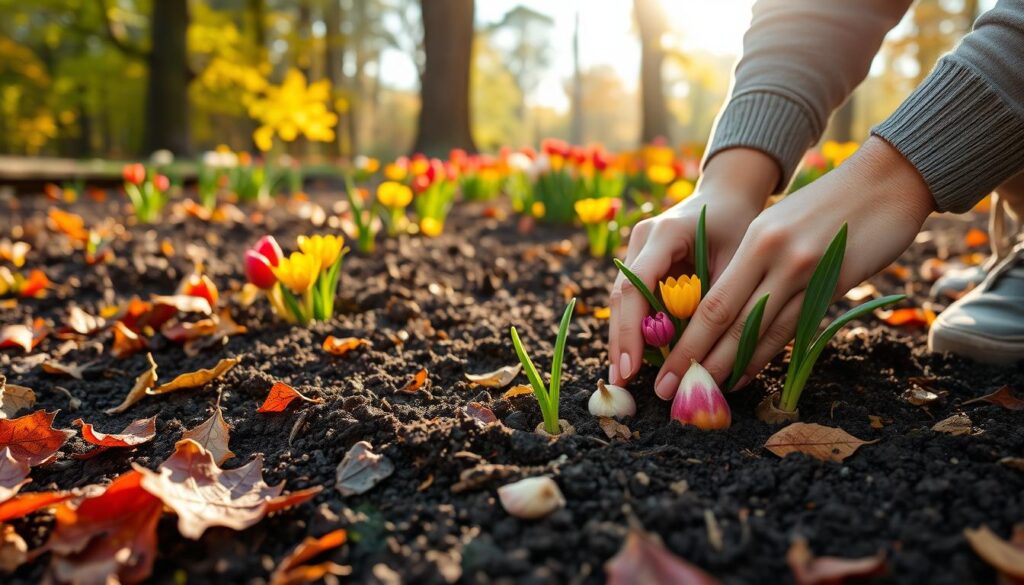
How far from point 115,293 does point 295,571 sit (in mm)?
1937

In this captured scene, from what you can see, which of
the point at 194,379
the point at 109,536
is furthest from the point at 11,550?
the point at 194,379

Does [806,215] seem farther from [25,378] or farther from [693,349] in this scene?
[25,378]

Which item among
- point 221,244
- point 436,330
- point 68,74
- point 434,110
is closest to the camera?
point 436,330

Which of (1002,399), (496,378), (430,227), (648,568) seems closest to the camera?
(648,568)

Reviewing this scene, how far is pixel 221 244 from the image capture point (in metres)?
3.17

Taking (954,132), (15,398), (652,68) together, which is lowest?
(15,398)

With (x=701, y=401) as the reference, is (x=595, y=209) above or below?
above

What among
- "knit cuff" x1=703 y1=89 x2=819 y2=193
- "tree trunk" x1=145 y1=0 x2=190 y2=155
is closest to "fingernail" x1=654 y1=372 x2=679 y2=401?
"knit cuff" x1=703 y1=89 x2=819 y2=193

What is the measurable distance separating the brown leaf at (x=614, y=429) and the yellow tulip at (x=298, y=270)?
2.83 ft

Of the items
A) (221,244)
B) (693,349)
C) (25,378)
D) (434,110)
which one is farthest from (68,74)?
(693,349)

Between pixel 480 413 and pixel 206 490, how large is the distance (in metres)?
0.44

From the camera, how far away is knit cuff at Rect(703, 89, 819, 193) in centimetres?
141

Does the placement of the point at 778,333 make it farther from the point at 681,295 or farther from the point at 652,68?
the point at 652,68

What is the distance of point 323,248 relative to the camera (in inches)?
68.6
